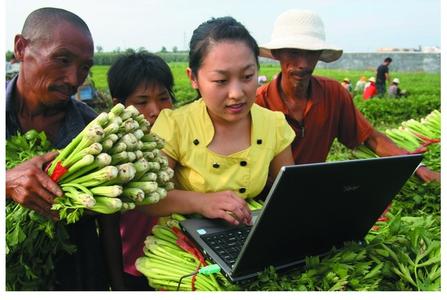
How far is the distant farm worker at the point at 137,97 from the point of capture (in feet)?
7.53

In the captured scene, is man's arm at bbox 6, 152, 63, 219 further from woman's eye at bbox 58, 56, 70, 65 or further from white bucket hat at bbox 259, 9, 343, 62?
white bucket hat at bbox 259, 9, 343, 62

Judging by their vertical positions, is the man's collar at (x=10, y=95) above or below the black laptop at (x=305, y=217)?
above

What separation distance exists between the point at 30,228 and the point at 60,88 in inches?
22.8

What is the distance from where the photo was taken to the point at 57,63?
191 cm

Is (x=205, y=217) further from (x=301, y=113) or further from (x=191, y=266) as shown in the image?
(x=301, y=113)

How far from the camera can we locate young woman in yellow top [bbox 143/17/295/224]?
6.31ft

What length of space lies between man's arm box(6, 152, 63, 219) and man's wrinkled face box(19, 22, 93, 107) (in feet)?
1.36

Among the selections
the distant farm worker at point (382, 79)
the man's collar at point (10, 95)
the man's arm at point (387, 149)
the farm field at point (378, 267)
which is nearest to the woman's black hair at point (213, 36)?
the man's collar at point (10, 95)

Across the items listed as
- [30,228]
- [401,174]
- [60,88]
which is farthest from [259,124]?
[30,228]

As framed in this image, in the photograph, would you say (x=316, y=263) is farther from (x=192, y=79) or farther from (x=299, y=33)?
(x=299, y=33)

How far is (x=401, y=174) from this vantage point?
175cm

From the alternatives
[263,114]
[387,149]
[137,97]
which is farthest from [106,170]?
[387,149]

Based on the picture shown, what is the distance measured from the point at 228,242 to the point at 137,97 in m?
1.06

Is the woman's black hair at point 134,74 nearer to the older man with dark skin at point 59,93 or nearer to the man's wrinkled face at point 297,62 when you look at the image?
the older man with dark skin at point 59,93
